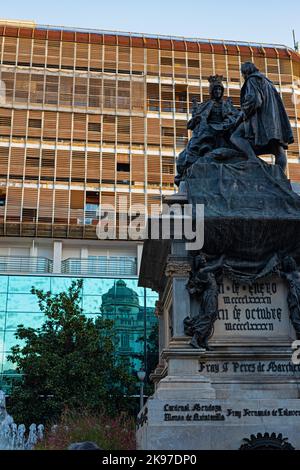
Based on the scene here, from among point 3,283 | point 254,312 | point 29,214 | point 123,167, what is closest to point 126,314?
point 3,283

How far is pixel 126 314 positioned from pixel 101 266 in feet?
15.2

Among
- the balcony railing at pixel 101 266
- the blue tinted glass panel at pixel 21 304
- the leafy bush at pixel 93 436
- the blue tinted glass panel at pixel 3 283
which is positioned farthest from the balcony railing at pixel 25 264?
the leafy bush at pixel 93 436

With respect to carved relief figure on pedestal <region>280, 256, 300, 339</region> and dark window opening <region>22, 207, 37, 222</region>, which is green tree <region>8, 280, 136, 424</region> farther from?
carved relief figure on pedestal <region>280, 256, 300, 339</region>

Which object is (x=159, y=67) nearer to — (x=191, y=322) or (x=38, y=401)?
(x=38, y=401)

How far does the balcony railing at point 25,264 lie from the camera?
42.1 m

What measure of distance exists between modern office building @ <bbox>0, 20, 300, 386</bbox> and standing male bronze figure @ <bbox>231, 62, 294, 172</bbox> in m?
29.2

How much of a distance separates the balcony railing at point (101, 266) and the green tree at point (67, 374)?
41.8 feet

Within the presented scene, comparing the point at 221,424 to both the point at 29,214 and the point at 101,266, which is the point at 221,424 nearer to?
the point at 101,266

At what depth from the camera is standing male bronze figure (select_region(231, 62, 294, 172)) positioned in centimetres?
1112

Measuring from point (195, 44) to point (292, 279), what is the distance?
4470 cm

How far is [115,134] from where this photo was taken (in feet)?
155

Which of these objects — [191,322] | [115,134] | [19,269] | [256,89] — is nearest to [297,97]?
[115,134]

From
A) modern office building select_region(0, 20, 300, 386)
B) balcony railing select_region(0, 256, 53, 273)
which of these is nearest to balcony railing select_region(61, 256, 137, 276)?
modern office building select_region(0, 20, 300, 386)

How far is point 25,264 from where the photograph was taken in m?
42.3
